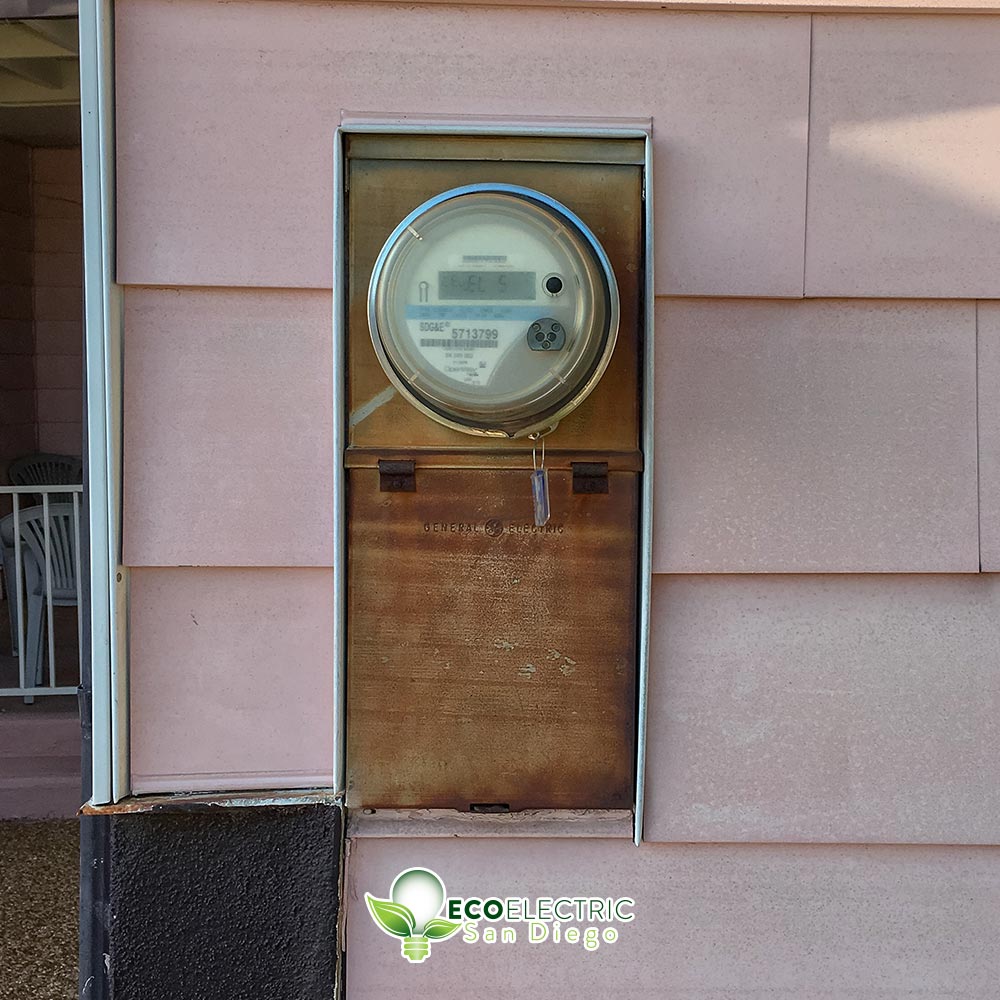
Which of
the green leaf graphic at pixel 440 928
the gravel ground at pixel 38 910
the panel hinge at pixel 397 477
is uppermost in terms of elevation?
the panel hinge at pixel 397 477

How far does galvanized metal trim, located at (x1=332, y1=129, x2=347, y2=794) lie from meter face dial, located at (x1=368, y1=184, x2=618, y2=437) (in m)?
0.12

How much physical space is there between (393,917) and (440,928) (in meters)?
0.09

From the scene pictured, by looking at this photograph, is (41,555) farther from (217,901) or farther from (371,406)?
(371,406)

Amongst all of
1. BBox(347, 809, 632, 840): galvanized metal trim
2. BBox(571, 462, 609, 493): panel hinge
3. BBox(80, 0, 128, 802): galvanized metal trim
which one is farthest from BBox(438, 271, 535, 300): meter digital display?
BBox(347, 809, 632, 840): galvanized metal trim

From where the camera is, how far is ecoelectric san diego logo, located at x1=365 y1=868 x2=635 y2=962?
1861mm

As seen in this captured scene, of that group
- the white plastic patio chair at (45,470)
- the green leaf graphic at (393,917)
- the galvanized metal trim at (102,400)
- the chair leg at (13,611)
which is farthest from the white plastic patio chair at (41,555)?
the green leaf graphic at (393,917)

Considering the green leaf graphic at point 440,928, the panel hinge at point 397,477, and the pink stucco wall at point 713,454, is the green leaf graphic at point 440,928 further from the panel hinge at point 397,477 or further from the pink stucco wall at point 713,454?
the panel hinge at point 397,477

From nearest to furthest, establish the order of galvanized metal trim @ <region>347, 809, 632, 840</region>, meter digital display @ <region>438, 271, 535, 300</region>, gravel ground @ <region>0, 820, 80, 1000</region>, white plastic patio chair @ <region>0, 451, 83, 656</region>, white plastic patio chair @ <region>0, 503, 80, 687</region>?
meter digital display @ <region>438, 271, 535, 300</region>, galvanized metal trim @ <region>347, 809, 632, 840</region>, gravel ground @ <region>0, 820, 80, 1000</region>, white plastic patio chair @ <region>0, 503, 80, 687</region>, white plastic patio chair @ <region>0, 451, 83, 656</region>

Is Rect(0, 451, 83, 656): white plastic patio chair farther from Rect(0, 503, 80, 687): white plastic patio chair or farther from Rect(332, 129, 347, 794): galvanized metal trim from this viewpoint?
Rect(332, 129, 347, 794): galvanized metal trim

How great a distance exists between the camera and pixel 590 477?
172cm

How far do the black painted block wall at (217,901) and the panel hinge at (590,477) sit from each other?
0.78m

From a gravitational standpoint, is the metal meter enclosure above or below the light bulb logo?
above

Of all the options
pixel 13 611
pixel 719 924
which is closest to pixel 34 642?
pixel 13 611

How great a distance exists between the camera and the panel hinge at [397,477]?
5.61ft
